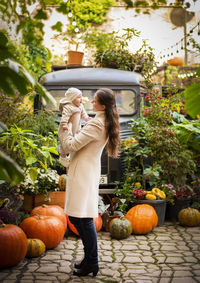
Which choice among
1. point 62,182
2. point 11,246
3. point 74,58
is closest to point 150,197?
point 62,182

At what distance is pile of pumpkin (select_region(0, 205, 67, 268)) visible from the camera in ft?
12.0

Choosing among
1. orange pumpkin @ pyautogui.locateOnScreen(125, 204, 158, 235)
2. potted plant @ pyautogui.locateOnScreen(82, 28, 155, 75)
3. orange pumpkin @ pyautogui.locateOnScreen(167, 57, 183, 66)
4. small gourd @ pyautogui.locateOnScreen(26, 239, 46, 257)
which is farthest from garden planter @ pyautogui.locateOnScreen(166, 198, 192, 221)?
orange pumpkin @ pyautogui.locateOnScreen(167, 57, 183, 66)

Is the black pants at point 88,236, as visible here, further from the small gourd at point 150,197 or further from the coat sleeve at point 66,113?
the small gourd at point 150,197

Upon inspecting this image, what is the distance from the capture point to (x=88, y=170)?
137 inches

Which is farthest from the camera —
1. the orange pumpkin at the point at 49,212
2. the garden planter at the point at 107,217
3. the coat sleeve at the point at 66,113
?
the garden planter at the point at 107,217

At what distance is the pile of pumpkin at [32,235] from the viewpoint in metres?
3.65

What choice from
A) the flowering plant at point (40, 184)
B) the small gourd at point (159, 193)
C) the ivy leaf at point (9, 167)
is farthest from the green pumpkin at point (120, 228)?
the ivy leaf at point (9, 167)

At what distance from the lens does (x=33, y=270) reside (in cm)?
369

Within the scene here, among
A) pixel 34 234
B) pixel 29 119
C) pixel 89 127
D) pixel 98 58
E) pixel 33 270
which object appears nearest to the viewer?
pixel 89 127

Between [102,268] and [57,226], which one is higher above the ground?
[57,226]

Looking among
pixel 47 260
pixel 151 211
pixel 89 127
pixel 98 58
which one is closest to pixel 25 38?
pixel 89 127

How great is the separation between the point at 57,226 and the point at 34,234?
0.96 ft

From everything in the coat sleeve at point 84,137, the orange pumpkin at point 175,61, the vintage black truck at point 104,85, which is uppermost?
the orange pumpkin at point 175,61

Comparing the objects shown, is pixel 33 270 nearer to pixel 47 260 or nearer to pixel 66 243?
pixel 47 260
